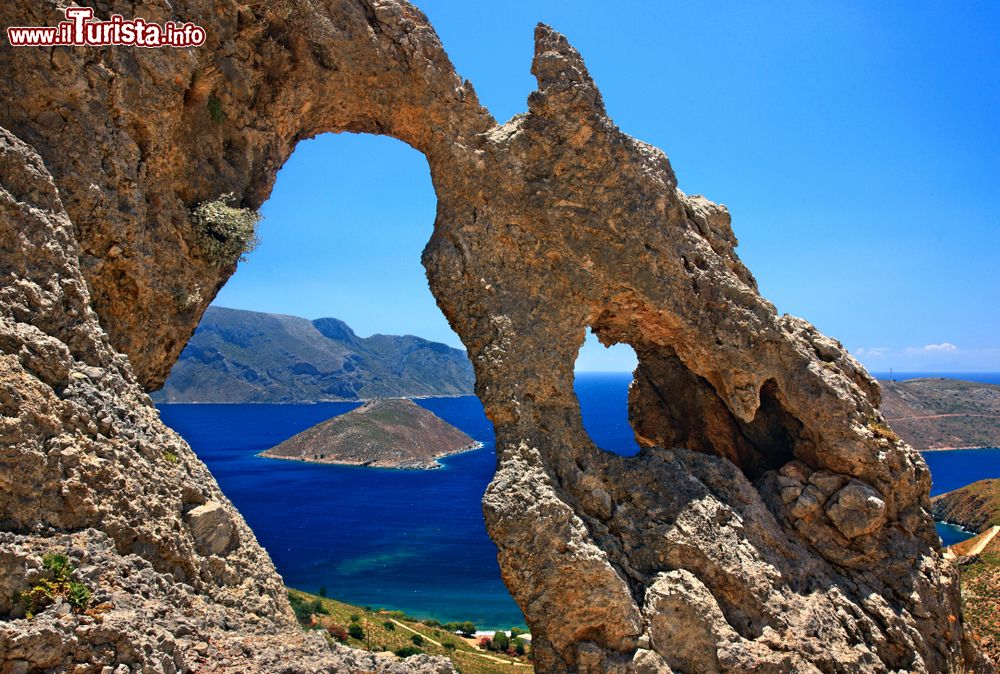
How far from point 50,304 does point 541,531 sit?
342 inches

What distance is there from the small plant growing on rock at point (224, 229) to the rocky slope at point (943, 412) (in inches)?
5823

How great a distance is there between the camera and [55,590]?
240 inches

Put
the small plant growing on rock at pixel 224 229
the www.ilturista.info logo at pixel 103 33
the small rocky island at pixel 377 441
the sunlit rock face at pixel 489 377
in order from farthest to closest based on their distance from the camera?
the small rocky island at pixel 377 441 → the small plant growing on rock at pixel 224 229 → the www.ilturista.info logo at pixel 103 33 → the sunlit rock face at pixel 489 377

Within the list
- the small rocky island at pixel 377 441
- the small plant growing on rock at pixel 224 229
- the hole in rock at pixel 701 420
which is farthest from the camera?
the small rocky island at pixel 377 441

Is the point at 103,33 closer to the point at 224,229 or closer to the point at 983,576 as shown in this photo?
the point at 224,229

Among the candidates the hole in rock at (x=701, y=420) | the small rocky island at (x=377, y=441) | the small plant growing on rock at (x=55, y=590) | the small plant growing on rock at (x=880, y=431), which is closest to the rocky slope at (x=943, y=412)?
the small rocky island at (x=377, y=441)

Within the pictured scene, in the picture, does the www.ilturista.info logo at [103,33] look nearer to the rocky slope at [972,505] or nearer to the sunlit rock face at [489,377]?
the sunlit rock face at [489,377]

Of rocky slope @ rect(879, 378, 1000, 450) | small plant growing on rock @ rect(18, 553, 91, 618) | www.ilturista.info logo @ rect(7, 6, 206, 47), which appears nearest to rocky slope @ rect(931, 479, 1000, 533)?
www.ilturista.info logo @ rect(7, 6, 206, 47)

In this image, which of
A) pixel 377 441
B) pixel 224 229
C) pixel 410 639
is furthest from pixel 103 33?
pixel 377 441

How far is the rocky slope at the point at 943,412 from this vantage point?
140375 millimetres

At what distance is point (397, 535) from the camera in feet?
269

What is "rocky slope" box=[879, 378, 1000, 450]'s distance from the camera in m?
140

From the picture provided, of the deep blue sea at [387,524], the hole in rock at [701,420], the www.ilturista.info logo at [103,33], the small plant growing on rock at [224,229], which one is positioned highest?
the www.ilturista.info logo at [103,33]

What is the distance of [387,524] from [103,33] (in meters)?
83.7
